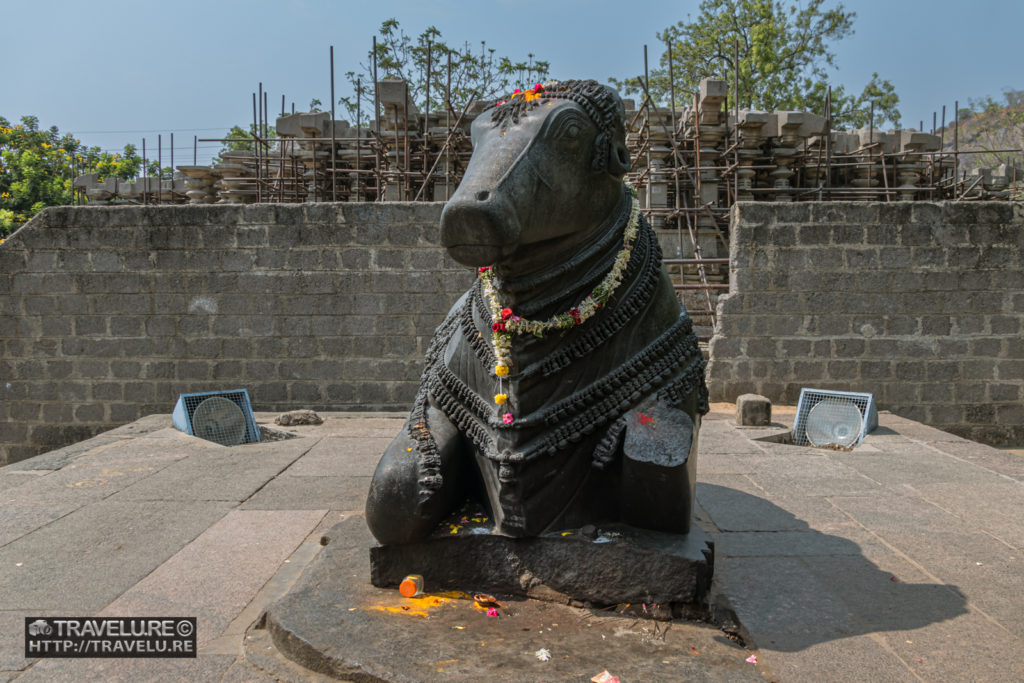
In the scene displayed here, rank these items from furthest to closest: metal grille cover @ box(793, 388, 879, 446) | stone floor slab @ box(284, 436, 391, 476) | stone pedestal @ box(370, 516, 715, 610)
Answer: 1. metal grille cover @ box(793, 388, 879, 446)
2. stone floor slab @ box(284, 436, 391, 476)
3. stone pedestal @ box(370, 516, 715, 610)

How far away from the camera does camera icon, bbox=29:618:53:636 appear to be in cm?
242

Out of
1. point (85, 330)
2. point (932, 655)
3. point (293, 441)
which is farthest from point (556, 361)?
point (85, 330)

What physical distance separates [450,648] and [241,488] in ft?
8.50

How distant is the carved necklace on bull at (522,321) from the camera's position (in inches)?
94.7

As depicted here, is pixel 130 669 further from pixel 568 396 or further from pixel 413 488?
pixel 568 396

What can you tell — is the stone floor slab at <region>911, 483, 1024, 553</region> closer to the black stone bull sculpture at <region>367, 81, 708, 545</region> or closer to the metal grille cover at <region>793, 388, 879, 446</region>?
the metal grille cover at <region>793, 388, 879, 446</region>

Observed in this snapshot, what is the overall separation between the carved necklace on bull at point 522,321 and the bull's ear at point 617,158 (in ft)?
0.91

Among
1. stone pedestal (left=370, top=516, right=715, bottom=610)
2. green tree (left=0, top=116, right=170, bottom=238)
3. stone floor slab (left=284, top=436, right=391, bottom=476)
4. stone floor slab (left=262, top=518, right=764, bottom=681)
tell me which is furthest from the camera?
green tree (left=0, top=116, right=170, bottom=238)

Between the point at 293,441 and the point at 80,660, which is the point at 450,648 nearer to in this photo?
the point at 80,660

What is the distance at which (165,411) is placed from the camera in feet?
25.1

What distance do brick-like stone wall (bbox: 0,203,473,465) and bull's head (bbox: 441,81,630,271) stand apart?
5.08 m

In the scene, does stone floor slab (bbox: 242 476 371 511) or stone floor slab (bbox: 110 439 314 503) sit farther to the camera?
stone floor slab (bbox: 110 439 314 503)

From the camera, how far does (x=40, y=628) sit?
8.04 ft

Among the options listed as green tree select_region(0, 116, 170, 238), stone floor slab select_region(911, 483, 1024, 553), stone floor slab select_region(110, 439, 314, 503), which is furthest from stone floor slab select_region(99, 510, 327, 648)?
green tree select_region(0, 116, 170, 238)
